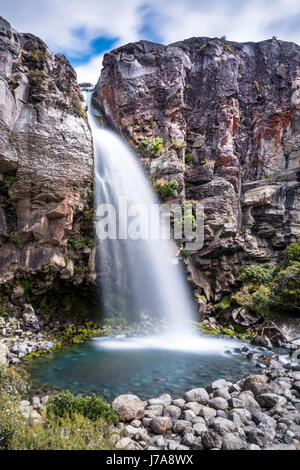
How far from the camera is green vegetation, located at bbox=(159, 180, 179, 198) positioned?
707 inches

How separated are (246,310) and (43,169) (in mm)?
13380

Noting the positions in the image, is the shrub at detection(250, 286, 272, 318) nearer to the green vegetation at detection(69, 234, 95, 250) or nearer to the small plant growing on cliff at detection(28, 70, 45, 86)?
the green vegetation at detection(69, 234, 95, 250)

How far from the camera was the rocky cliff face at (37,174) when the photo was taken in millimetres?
12852

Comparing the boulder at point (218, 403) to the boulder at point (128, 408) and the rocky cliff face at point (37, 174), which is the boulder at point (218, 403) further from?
the rocky cliff face at point (37, 174)

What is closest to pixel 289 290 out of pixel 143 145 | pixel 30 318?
pixel 30 318

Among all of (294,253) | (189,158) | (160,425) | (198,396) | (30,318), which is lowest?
(198,396)

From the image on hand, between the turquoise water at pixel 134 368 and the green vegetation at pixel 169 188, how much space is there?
947 cm

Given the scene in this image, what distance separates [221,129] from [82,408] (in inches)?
849

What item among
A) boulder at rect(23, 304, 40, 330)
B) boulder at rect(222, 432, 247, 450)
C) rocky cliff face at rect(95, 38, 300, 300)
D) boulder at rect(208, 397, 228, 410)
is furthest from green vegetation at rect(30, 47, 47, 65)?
boulder at rect(222, 432, 247, 450)

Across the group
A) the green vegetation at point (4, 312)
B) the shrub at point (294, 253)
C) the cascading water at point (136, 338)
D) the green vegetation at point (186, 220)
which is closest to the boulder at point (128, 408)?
the cascading water at point (136, 338)

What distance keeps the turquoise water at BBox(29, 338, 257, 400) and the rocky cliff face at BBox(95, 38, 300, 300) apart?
7.09 meters

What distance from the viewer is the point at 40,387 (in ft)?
25.1

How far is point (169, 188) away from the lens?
1795cm

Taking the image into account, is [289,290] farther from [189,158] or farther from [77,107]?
[77,107]
